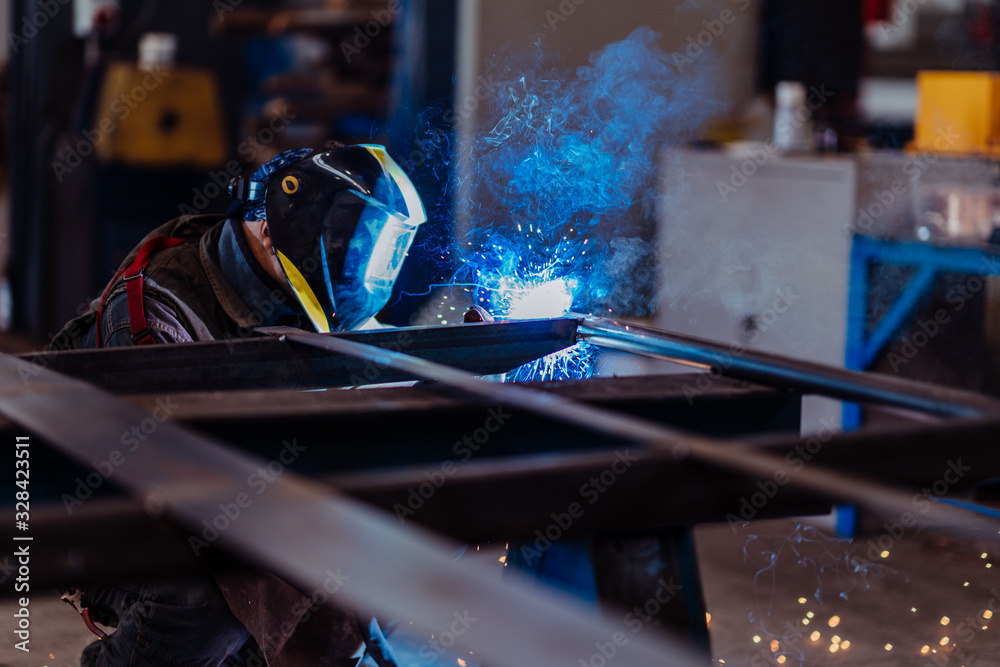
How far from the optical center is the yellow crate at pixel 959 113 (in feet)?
13.0

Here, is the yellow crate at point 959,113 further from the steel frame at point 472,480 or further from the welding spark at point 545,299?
the steel frame at point 472,480

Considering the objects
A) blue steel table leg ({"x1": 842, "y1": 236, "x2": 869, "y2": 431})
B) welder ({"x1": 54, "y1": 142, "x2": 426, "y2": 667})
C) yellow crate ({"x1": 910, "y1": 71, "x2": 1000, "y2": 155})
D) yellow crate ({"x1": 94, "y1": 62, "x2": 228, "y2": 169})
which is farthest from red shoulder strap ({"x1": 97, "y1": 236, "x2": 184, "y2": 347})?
yellow crate ({"x1": 94, "y1": 62, "x2": 228, "y2": 169})

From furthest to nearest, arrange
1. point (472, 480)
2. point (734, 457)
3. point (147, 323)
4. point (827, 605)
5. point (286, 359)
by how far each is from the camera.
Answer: point (827, 605)
point (147, 323)
point (286, 359)
point (734, 457)
point (472, 480)

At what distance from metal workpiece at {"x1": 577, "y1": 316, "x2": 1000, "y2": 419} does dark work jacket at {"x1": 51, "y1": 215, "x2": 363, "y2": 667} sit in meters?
0.65

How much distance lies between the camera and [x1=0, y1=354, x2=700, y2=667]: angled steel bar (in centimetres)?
65

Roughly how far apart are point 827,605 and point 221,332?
190cm

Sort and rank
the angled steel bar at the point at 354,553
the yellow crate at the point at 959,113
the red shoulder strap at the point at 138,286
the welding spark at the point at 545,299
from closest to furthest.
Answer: the angled steel bar at the point at 354,553 < the red shoulder strap at the point at 138,286 < the welding spark at the point at 545,299 < the yellow crate at the point at 959,113

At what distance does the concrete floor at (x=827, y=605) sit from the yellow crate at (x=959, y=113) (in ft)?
4.86

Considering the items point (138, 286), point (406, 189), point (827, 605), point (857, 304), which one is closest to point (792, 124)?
point (857, 304)

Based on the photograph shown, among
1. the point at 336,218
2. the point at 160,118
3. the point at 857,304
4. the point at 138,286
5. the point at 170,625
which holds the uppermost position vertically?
the point at 160,118

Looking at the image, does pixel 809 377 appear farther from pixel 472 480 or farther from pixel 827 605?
pixel 827 605

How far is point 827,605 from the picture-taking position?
3.03 m

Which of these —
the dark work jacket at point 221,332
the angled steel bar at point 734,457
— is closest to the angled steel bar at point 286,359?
the dark work jacket at point 221,332

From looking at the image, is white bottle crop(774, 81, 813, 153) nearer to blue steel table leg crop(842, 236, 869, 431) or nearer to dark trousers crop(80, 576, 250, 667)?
blue steel table leg crop(842, 236, 869, 431)
